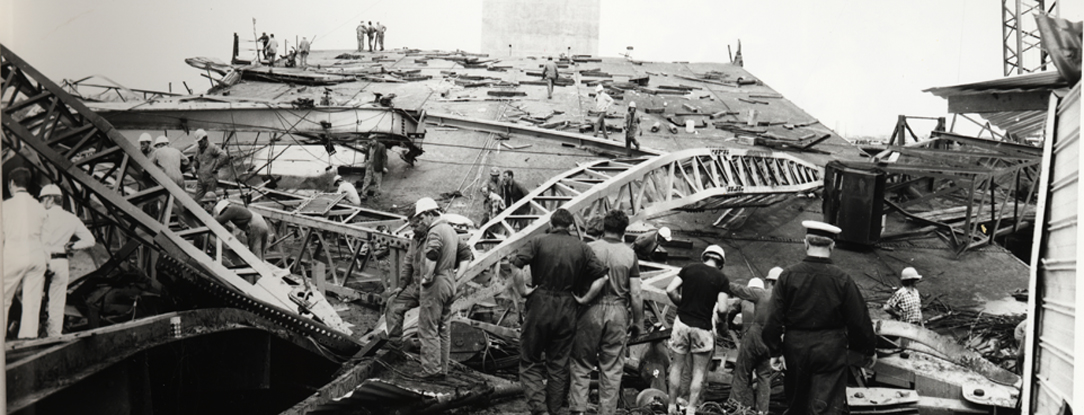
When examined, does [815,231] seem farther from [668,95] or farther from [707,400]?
[668,95]

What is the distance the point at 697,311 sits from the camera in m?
6.35

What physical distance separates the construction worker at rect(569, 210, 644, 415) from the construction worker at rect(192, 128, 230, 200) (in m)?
8.07

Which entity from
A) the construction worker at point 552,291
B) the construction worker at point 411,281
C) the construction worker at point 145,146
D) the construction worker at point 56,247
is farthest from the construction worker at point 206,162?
the construction worker at point 552,291

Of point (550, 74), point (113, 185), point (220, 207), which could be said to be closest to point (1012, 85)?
point (113, 185)

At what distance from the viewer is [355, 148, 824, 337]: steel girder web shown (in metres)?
10.6

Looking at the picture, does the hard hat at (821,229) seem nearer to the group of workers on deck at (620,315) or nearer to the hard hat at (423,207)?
the group of workers on deck at (620,315)

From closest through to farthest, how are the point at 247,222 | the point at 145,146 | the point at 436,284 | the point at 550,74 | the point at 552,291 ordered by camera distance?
the point at 552,291, the point at 436,284, the point at 247,222, the point at 145,146, the point at 550,74

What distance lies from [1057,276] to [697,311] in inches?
101

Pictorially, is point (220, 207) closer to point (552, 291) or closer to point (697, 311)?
point (552, 291)

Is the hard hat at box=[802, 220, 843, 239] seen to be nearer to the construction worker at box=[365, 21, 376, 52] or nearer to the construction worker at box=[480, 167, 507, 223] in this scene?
the construction worker at box=[480, 167, 507, 223]

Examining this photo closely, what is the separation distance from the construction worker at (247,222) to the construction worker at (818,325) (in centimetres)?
761

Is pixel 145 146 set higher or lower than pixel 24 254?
higher

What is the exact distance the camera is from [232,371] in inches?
266

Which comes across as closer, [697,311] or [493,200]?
[697,311]
